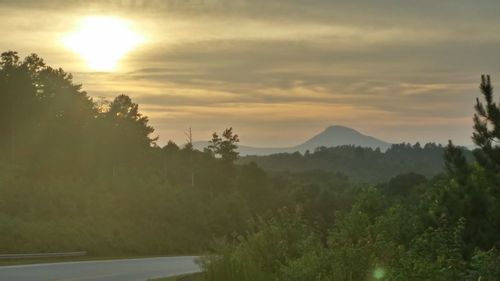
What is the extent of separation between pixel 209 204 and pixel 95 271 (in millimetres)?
53336

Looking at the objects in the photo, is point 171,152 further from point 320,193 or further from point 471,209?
point 471,209

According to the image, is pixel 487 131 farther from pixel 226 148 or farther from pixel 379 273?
pixel 226 148

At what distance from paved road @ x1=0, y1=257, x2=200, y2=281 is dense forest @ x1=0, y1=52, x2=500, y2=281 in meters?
Answer: 2.93

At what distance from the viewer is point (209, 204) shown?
8444 centimetres

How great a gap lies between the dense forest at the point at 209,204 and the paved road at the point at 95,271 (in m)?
2.93

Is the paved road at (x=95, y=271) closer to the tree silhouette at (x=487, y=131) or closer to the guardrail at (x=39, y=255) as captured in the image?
the guardrail at (x=39, y=255)

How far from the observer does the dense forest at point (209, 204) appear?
17281 mm

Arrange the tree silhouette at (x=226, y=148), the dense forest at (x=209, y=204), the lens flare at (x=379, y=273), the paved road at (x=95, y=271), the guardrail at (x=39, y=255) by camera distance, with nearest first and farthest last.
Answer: the lens flare at (x=379, y=273) → the dense forest at (x=209, y=204) → the paved road at (x=95, y=271) → the guardrail at (x=39, y=255) → the tree silhouette at (x=226, y=148)

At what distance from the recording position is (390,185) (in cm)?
11288

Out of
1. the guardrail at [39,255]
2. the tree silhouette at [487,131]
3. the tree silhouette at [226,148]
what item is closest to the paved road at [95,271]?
the guardrail at [39,255]

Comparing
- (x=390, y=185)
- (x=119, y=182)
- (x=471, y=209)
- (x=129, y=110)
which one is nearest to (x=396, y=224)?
(x=471, y=209)

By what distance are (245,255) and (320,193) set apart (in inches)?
3658

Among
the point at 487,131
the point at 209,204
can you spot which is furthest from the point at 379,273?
the point at 209,204

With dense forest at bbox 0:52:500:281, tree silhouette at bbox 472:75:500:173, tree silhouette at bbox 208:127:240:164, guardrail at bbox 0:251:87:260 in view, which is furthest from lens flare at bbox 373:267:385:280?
tree silhouette at bbox 208:127:240:164
